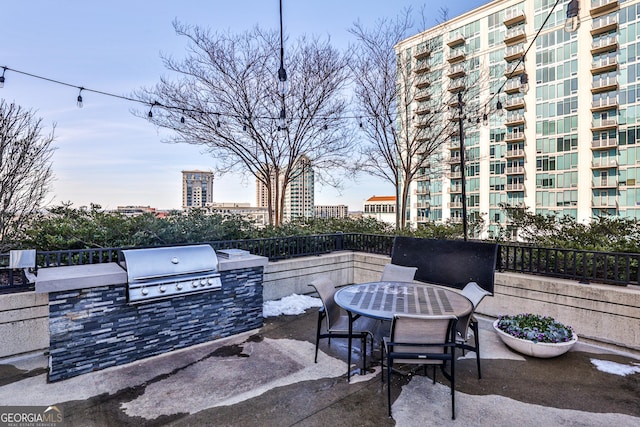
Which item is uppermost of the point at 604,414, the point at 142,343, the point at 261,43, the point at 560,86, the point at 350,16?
the point at 560,86

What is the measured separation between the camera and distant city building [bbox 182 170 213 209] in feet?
31.6

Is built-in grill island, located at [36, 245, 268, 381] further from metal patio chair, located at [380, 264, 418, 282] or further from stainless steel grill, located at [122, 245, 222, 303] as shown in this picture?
metal patio chair, located at [380, 264, 418, 282]

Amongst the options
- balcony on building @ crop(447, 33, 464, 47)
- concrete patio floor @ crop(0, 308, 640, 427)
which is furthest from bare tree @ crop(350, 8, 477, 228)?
balcony on building @ crop(447, 33, 464, 47)

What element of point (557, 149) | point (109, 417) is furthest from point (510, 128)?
point (109, 417)

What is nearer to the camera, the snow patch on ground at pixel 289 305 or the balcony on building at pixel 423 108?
the snow patch on ground at pixel 289 305

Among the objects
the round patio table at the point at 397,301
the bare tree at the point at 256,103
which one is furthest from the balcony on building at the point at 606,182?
the round patio table at the point at 397,301

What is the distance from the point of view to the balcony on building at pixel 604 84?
25.6 m

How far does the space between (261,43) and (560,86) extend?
31.0 meters

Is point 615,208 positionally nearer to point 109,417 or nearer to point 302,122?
point 302,122

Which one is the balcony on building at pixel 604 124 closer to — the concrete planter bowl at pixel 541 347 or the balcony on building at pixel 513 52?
the balcony on building at pixel 513 52

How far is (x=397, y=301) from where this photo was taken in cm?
324

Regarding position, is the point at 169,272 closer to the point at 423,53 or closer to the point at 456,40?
the point at 423,53

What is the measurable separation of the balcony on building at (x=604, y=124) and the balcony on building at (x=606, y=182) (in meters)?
4.15

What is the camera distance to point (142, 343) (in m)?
3.40
